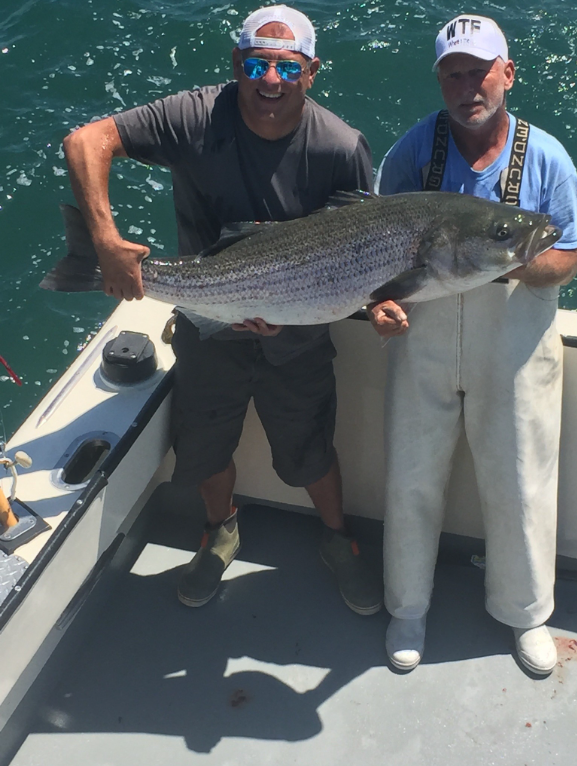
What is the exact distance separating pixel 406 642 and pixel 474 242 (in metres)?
1.83

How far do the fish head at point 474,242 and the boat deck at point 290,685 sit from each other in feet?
5.77

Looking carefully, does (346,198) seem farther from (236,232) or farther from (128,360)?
(128,360)

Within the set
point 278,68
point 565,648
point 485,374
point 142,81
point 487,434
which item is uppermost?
point 278,68

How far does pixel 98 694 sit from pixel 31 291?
3821 millimetres

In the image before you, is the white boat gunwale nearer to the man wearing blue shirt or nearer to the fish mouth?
the man wearing blue shirt

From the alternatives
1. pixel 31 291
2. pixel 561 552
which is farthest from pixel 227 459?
pixel 31 291

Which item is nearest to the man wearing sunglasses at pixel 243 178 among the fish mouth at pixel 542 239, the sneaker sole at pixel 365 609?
Result: the fish mouth at pixel 542 239

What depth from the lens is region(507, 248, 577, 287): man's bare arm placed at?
288 centimetres

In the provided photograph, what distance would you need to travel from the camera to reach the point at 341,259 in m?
2.90

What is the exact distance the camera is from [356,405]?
389 centimetres

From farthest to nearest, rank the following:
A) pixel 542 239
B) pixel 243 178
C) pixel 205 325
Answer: pixel 205 325
pixel 243 178
pixel 542 239

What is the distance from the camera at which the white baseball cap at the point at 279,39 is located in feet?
9.23

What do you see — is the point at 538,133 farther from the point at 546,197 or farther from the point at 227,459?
the point at 227,459

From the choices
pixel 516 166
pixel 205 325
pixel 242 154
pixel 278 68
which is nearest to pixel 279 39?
pixel 278 68
